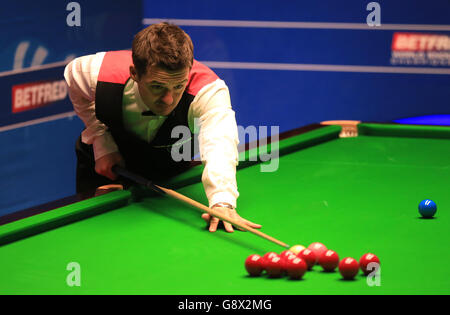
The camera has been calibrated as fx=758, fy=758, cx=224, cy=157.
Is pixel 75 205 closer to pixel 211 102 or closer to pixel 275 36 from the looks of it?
pixel 211 102

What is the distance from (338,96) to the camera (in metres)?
5.77

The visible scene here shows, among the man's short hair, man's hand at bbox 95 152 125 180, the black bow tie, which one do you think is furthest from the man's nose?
man's hand at bbox 95 152 125 180

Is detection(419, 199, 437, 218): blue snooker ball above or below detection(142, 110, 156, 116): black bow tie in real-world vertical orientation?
below

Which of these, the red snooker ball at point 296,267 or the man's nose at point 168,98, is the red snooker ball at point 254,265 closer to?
the red snooker ball at point 296,267

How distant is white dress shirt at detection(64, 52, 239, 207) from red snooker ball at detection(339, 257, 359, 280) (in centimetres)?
71

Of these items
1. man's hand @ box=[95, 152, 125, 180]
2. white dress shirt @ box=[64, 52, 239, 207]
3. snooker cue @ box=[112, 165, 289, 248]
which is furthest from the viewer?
man's hand @ box=[95, 152, 125, 180]

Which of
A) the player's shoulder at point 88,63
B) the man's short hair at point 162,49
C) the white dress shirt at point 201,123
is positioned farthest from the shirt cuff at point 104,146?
the man's short hair at point 162,49

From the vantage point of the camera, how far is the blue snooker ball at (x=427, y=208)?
8.36ft

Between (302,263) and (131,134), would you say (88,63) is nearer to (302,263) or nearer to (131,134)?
(131,134)

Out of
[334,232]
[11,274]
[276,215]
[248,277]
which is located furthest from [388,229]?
[11,274]

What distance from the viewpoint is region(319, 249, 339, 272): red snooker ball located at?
79.8 inches

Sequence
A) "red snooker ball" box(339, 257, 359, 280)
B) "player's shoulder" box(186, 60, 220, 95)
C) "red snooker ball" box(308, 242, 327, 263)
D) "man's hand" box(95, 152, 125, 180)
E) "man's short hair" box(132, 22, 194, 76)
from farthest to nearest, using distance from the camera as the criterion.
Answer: "man's hand" box(95, 152, 125, 180)
"player's shoulder" box(186, 60, 220, 95)
"man's short hair" box(132, 22, 194, 76)
"red snooker ball" box(308, 242, 327, 263)
"red snooker ball" box(339, 257, 359, 280)

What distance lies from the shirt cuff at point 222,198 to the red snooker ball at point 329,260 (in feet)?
2.03

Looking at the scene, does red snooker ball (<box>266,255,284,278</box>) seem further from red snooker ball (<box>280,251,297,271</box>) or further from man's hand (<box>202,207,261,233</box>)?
man's hand (<box>202,207,261,233</box>)
